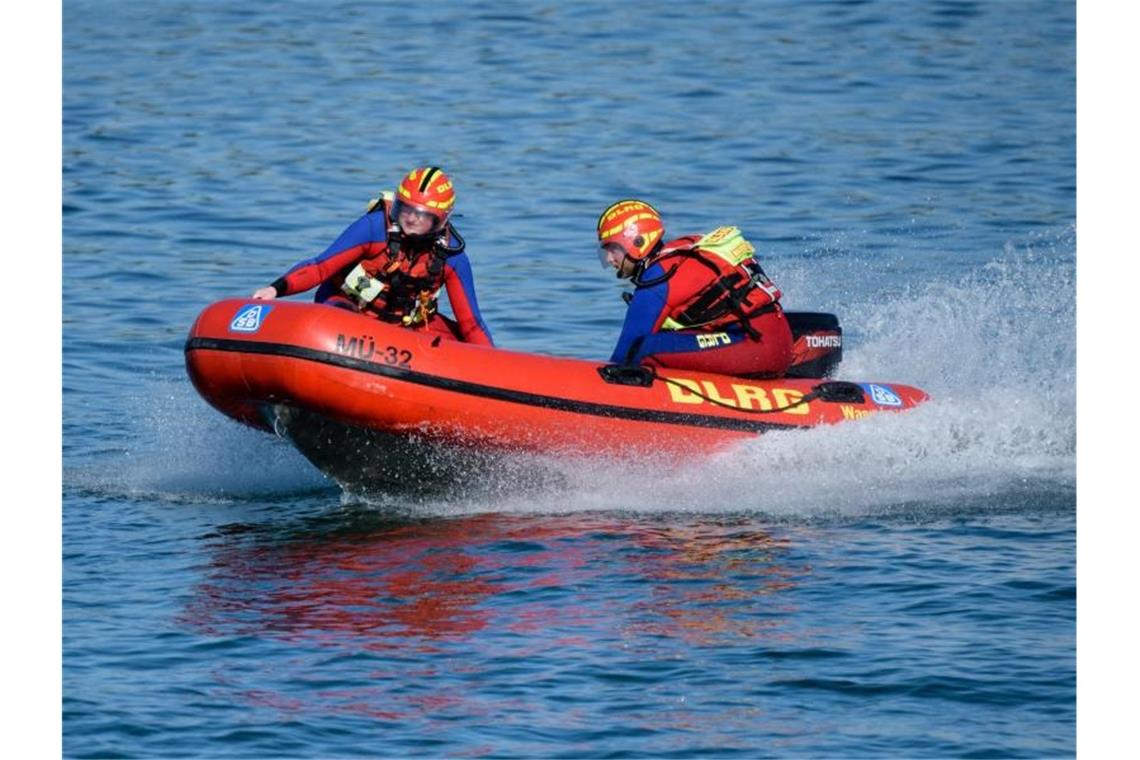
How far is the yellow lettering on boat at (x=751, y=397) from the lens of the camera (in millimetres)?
9044

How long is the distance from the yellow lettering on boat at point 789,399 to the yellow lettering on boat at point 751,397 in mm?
56

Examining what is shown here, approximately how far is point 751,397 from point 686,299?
552 millimetres

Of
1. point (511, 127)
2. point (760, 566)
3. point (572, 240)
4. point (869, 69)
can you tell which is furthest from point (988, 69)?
point (760, 566)

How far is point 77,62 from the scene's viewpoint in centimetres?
2194

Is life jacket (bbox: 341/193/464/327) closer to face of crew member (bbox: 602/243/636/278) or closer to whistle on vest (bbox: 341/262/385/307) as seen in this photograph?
whistle on vest (bbox: 341/262/385/307)

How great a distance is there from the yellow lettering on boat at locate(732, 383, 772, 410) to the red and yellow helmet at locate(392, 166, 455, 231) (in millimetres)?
1601

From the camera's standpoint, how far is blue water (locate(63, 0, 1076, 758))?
6.52m

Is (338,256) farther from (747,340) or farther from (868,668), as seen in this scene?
(868,668)

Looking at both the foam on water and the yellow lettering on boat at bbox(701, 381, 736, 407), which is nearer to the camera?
the foam on water

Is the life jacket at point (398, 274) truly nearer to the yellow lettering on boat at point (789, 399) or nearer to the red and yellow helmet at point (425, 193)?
the red and yellow helmet at point (425, 193)

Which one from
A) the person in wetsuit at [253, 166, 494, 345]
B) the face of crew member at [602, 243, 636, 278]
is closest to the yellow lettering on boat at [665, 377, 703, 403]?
the face of crew member at [602, 243, 636, 278]

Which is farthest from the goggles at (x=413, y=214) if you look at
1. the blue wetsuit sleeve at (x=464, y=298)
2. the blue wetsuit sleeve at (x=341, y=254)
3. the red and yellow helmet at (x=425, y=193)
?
the blue wetsuit sleeve at (x=464, y=298)

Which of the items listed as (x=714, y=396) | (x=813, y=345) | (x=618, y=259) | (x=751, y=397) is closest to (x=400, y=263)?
(x=618, y=259)

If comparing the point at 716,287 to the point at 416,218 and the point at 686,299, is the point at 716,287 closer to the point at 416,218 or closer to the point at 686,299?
the point at 686,299
